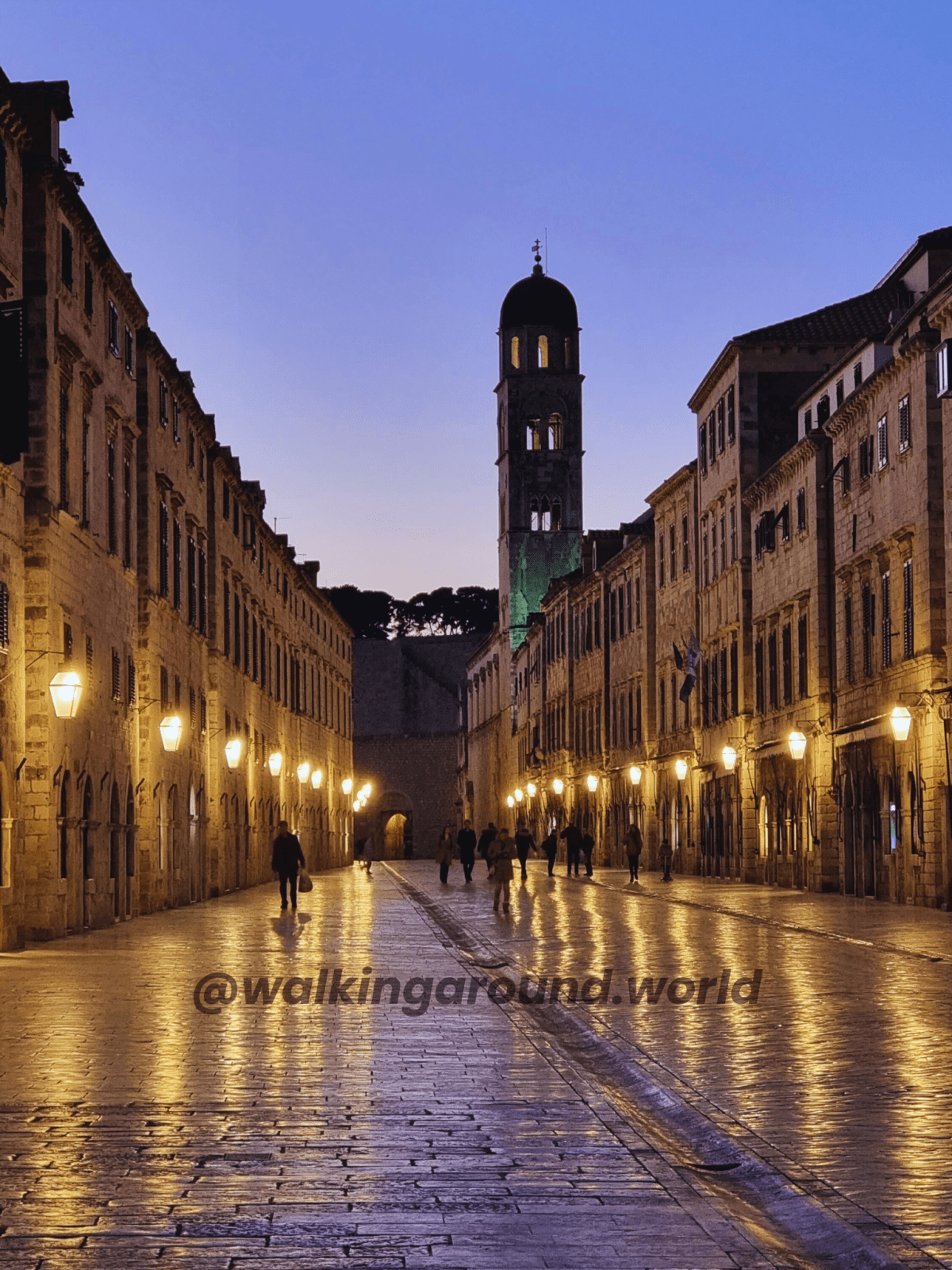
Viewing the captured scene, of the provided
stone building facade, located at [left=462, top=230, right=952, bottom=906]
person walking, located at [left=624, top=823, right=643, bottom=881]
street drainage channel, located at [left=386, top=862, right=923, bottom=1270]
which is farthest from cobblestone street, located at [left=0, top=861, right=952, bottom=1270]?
person walking, located at [left=624, top=823, right=643, bottom=881]

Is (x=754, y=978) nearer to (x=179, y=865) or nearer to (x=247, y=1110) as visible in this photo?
(x=247, y=1110)

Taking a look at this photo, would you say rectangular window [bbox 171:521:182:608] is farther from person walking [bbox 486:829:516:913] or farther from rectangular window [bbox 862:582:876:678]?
rectangular window [bbox 862:582:876:678]

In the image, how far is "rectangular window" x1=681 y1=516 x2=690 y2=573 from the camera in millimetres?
65250

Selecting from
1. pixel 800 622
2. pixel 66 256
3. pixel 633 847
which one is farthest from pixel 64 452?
pixel 633 847

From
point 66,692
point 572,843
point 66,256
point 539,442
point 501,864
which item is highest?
point 539,442

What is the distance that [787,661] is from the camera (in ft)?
166

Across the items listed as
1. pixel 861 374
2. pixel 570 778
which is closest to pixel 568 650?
pixel 570 778

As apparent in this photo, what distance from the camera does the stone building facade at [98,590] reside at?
28.1 m

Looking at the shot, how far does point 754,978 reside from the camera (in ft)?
65.6

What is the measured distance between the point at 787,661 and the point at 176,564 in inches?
630

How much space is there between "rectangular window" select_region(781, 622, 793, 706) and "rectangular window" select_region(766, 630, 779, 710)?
0.88 m

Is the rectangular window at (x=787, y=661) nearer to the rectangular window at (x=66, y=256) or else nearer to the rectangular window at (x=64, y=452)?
the rectangular window at (x=64, y=452)

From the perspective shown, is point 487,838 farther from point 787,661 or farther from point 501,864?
point 501,864

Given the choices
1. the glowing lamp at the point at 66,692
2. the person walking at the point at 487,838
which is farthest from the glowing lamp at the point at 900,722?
the glowing lamp at the point at 66,692
